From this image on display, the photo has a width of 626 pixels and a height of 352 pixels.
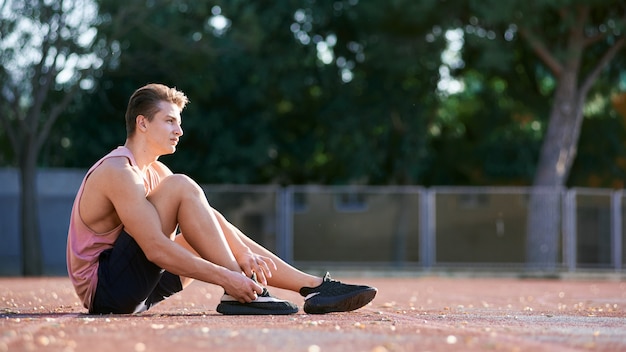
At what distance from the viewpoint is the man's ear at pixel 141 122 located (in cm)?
676

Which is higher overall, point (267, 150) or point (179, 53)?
point (179, 53)

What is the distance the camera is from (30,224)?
78.4 feet

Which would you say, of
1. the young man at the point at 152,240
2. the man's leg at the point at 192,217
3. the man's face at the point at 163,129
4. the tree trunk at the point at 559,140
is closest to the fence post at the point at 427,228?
the tree trunk at the point at 559,140

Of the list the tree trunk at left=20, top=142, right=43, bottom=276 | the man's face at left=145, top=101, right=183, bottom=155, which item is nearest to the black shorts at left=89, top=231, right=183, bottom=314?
the man's face at left=145, top=101, right=183, bottom=155

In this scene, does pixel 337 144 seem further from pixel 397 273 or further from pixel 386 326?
pixel 386 326

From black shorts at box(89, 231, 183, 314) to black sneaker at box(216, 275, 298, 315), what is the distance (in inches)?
16.2

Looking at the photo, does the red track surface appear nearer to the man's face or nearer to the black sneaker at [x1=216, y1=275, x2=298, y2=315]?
the black sneaker at [x1=216, y1=275, x2=298, y2=315]

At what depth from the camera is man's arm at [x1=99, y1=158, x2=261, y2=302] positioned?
6293 millimetres

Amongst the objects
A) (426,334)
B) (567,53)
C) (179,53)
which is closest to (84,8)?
(179,53)

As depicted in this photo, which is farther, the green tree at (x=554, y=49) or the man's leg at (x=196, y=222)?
the green tree at (x=554, y=49)

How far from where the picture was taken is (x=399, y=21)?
1041 inches

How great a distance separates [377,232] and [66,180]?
24.6 ft

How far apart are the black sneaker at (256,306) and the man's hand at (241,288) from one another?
0.13ft

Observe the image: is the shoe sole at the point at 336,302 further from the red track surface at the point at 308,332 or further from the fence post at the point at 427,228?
the fence post at the point at 427,228
